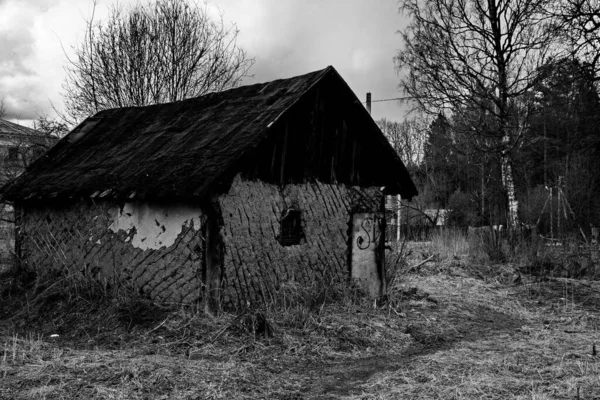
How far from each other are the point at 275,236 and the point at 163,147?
247 cm

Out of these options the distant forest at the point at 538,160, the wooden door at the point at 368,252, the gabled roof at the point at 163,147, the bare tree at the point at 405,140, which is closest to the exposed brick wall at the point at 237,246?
the wooden door at the point at 368,252

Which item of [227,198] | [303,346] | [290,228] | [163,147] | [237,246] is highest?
[163,147]

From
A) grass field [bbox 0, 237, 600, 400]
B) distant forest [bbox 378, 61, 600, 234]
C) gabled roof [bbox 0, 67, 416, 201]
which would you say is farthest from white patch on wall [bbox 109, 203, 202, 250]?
distant forest [bbox 378, 61, 600, 234]

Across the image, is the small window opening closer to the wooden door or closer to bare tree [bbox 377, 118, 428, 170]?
the wooden door

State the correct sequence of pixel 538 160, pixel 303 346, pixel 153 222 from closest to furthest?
pixel 303 346, pixel 153 222, pixel 538 160

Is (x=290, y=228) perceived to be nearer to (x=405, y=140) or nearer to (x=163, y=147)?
(x=163, y=147)

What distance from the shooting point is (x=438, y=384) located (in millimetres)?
5664

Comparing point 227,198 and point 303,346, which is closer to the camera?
point 303,346

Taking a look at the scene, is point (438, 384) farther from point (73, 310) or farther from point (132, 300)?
point (73, 310)

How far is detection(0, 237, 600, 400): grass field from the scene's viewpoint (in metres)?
5.45

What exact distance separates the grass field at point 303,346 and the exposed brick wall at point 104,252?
0.32 m

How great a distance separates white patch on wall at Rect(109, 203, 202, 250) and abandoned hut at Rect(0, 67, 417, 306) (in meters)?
0.02

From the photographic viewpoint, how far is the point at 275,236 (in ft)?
28.0

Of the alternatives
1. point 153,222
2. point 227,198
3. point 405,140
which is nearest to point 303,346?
point 227,198
